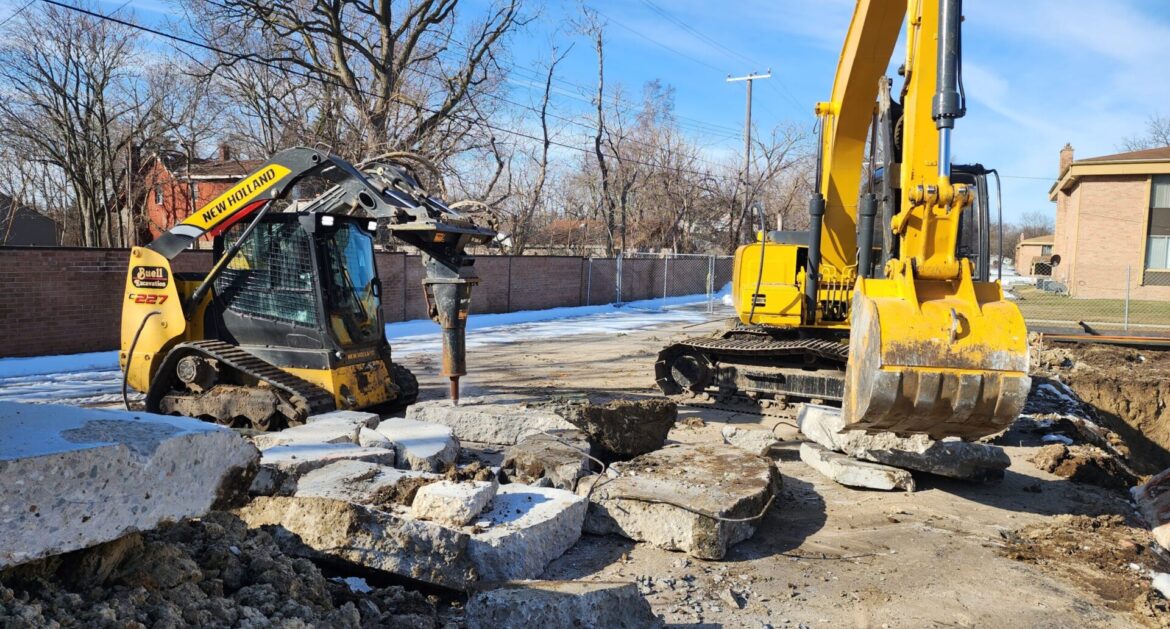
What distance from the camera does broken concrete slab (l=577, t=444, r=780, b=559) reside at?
16.9 ft

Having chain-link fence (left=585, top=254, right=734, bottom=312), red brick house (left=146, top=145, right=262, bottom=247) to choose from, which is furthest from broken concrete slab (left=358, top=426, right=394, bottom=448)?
red brick house (left=146, top=145, right=262, bottom=247)

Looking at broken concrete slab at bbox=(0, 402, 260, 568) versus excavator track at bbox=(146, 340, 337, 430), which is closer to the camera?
broken concrete slab at bbox=(0, 402, 260, 568)

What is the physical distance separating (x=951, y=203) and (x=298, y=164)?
550 cm

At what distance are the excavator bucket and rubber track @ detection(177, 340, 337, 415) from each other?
15.0 ft

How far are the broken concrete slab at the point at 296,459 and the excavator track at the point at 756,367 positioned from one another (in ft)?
18.0

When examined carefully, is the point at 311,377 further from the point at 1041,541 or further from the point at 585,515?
the point at 1041,541

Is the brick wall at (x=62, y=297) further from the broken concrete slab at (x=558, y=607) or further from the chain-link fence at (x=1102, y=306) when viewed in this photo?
the chain-link fence at (x=1102, y=306)

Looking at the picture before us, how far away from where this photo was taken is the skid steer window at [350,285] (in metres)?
7.68

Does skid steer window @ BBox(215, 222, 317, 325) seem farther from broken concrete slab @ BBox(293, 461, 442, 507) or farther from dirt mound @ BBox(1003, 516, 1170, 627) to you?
dirt mound @ BBox(1003, 516, 1170, 627)

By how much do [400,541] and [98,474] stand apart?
178 centimetres

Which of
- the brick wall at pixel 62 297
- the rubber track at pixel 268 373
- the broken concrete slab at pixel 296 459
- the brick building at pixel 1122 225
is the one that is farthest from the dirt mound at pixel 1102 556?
the brick building at pixel 1122 225

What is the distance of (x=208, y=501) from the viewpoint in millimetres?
3275

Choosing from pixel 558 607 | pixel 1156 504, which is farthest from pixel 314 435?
pixel 1156 504

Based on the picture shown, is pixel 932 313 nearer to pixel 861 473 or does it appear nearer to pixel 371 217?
pixel 861 473
